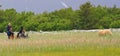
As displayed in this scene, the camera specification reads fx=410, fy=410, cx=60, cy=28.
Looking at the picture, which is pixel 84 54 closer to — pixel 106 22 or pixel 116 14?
pixel 106 22

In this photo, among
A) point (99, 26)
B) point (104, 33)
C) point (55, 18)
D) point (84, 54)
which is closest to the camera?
point (84, 54)

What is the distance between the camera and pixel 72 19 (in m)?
86.0

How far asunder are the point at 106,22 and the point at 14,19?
20868 millimetres

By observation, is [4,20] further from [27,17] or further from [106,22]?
[106,22]

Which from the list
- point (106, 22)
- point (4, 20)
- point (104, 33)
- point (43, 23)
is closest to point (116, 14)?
point (106, 22)

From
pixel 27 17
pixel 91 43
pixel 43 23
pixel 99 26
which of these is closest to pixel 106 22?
A: pixel 99 26

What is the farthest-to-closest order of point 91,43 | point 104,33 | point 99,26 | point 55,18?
1. point 55,18
2. point 99,26
3. point 104,33
4. point 91,43

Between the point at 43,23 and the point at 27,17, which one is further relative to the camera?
the point at 27,17

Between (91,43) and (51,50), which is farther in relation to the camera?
(91,43)

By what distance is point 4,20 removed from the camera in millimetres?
89625

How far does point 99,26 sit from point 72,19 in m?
6.41

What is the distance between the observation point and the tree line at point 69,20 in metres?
82.0

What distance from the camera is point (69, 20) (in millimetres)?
84188

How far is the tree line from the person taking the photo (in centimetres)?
8200
